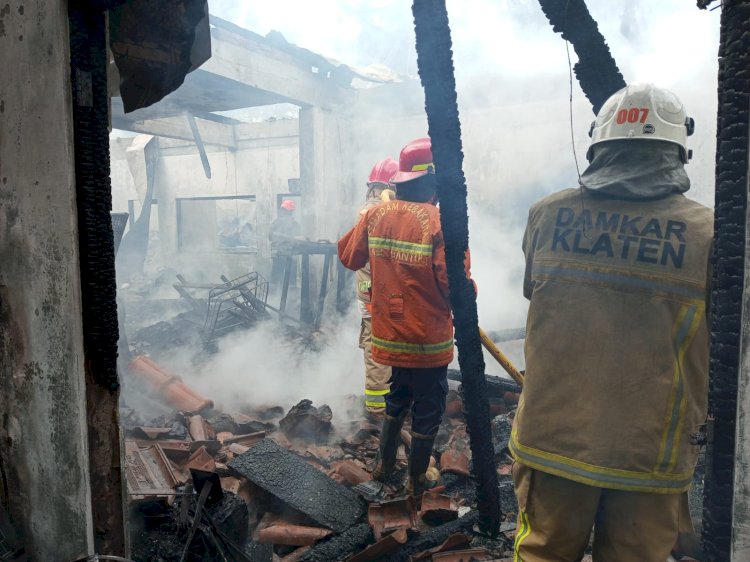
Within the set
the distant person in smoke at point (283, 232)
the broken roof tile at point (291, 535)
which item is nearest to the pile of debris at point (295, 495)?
the broken roof tile at point (291, 535)

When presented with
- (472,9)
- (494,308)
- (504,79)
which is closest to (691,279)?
(494,308)

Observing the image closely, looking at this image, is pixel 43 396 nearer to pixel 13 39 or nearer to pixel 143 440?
pixel 13 39

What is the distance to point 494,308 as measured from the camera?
9.77m

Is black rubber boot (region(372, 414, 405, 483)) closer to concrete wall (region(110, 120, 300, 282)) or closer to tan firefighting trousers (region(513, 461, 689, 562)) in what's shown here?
tan firefighting trousers (region(513, 461, 689, 562))

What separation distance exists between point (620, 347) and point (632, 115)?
0.86 meters

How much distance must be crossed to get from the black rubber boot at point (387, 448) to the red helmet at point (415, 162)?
5.98 feet

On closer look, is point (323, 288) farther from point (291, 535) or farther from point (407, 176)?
point (291, 535)

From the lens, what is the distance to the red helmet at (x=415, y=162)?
4297 mm

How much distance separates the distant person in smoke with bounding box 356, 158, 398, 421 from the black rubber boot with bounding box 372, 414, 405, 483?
3.78 feet

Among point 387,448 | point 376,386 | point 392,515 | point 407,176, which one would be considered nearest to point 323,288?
point 376,386

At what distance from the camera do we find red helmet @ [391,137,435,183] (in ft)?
14.1

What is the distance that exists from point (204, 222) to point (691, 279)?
17548mm

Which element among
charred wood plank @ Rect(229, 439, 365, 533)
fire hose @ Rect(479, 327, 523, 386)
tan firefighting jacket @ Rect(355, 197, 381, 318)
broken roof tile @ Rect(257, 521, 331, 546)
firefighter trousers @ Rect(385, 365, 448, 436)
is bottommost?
broken roof tile @ Rect(257, 521, 331, 546)

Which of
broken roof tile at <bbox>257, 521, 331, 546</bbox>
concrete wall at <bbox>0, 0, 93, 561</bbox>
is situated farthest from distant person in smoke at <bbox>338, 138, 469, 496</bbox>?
concrete wall at <bbox>0, 0, 93, 561</bbox>
